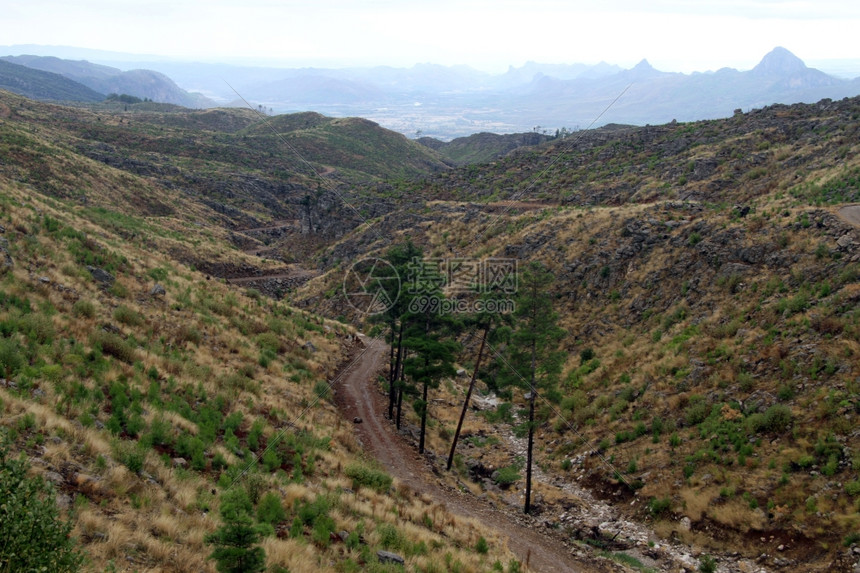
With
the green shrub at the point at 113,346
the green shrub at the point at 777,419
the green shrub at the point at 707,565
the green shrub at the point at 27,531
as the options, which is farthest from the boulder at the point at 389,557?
the green shrub at the point at 777,419

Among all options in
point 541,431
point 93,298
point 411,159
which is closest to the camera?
point 93,298

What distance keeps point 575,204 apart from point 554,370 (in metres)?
39.0

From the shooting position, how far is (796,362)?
22.5m

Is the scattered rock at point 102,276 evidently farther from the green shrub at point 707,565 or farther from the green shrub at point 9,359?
the green shrub at point 707,565

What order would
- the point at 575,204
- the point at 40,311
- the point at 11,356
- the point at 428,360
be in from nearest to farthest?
the point at 11,356
the point at 40,311
the point at 428,360
the point at 575,204

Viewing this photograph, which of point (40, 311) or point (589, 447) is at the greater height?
point (40, 311)

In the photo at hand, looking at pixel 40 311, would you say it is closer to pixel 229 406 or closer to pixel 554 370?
pixel 229 406

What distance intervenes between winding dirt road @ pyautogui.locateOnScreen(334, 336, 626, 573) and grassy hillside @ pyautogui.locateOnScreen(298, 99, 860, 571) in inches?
100

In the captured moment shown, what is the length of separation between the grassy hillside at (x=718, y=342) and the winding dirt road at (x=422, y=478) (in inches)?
100

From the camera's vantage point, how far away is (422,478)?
2381 centimetres

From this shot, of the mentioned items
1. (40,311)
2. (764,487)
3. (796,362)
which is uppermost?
(40,311)

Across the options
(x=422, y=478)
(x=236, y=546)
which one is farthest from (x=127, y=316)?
(x=236, y=546)

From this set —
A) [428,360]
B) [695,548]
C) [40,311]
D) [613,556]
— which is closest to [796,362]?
[695,548]

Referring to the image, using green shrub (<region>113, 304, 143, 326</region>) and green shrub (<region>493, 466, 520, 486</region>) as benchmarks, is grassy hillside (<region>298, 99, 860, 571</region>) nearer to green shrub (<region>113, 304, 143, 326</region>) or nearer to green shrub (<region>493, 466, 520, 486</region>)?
green shrub (<region>493, 466, 520, 486</region>)
